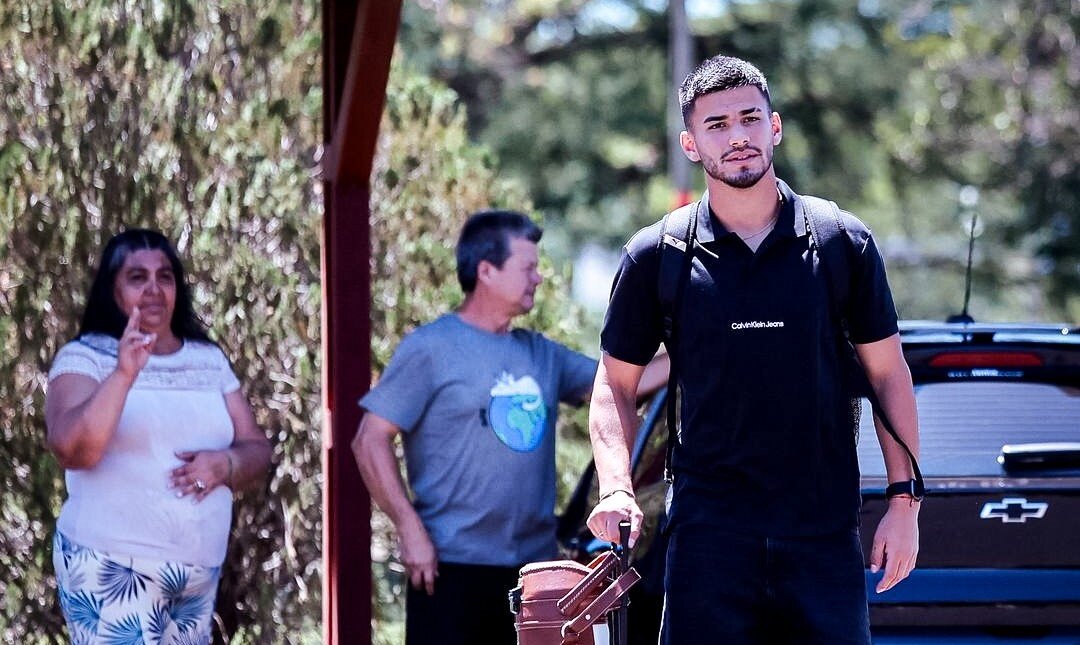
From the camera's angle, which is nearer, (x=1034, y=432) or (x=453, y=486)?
(x=1034, y=432)

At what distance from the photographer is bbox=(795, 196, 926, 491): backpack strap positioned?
371 cm

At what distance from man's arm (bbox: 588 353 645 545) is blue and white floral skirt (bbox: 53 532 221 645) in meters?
1.81

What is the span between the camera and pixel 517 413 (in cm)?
521

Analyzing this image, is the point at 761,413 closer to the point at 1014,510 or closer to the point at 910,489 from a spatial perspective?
the point at 910,489

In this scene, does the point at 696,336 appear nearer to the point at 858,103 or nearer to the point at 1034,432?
the point at 1034,432

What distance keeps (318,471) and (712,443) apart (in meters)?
3.63

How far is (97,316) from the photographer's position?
5.29 m

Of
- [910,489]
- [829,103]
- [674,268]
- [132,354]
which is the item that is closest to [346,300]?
[132,354]

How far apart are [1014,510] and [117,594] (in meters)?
2.55

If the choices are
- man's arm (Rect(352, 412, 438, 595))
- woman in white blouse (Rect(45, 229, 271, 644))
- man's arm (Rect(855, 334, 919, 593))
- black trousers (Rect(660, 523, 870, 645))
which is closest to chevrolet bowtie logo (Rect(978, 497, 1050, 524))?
man's arm (Rect(855, 334, 919, 593))

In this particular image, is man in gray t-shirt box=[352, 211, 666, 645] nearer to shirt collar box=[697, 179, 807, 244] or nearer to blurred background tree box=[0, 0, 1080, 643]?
shirt collar box=[697, 179, 807, 244]

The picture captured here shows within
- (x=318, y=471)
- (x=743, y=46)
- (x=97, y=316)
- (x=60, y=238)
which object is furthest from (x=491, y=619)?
(x=743, y=46)

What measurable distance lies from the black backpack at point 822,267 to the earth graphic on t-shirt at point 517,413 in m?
1.38

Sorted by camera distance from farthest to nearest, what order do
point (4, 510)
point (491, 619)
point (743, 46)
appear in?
1. point (743, 46)
2. point (4, 510)
3. point (491, 619)
